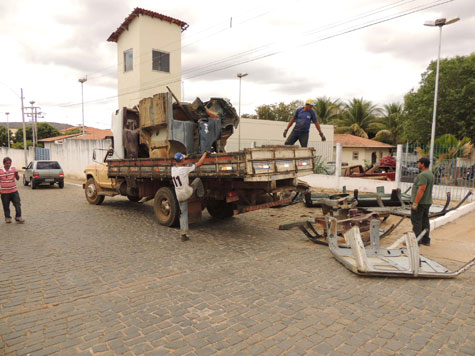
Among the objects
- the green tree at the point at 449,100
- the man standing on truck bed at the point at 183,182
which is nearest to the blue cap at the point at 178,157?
the man standing on truck bed at the point at 183,182

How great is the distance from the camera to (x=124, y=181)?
9.38 meters

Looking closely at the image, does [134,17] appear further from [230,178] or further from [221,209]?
[230,178]

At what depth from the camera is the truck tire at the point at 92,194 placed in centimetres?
1102

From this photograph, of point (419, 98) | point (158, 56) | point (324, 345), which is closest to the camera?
point (324, 345)

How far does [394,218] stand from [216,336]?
756 centimetres

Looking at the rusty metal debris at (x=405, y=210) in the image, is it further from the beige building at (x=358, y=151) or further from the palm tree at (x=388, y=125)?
the palm tree at (x=388, y=125)

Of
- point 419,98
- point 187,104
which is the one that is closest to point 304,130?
point 187,104

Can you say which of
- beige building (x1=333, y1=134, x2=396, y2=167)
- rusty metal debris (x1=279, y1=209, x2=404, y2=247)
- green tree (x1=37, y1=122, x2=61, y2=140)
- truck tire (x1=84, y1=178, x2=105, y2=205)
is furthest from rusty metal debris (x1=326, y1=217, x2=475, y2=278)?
green tree (x1=37, y1=122, x2=61, y2=140)

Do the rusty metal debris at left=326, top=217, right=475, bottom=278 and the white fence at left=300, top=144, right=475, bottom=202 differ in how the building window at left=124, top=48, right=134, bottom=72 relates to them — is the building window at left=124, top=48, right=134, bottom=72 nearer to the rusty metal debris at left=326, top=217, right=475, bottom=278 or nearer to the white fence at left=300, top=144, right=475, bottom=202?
the white fence at left=300, top=144, right=475, bottom=202

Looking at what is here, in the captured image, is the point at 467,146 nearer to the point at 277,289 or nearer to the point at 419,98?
the point at 277,289

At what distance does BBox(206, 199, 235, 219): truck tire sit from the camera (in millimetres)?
8375

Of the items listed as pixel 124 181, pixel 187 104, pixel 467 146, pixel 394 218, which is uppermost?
pixel 187 104

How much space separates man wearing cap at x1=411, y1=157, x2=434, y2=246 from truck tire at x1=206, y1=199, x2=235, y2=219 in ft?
13.3

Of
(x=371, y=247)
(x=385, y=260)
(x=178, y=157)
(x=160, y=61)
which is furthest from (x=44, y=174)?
(x=385, y=260)
